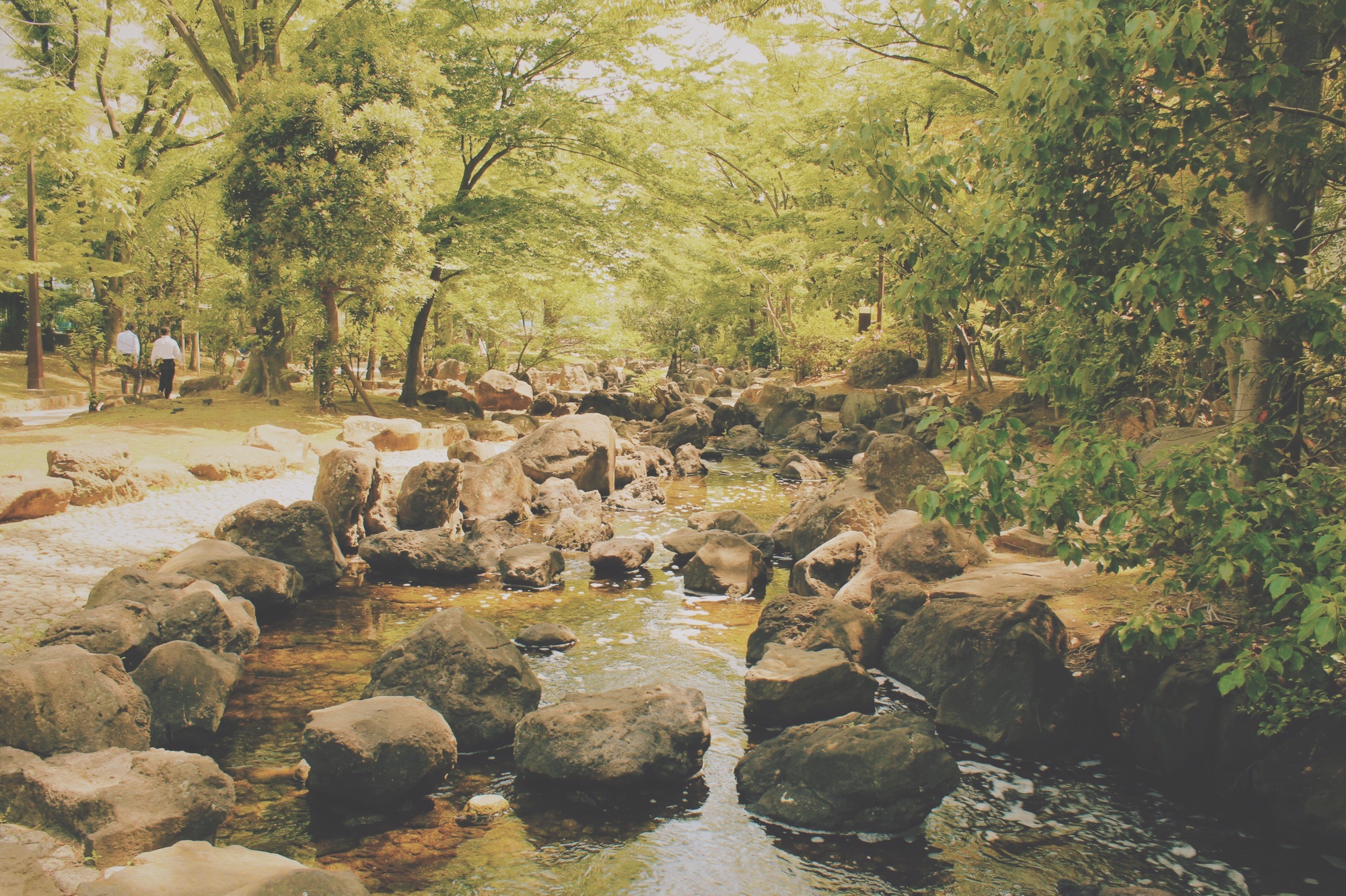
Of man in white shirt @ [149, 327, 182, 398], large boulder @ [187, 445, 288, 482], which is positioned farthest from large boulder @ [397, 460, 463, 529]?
man in white shirt @ [149, 327, 182, 398]

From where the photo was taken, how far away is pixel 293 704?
6.22 metres

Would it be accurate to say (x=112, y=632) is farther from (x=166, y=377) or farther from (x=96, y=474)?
(x=166, y=377)

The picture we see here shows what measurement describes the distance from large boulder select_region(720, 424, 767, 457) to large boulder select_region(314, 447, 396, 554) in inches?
450

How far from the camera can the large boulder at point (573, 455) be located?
14.5 m

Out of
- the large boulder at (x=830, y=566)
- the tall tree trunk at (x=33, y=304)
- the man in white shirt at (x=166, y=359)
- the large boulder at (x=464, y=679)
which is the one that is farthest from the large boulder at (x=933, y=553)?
the tall tree trunk at (x=33, y=304)

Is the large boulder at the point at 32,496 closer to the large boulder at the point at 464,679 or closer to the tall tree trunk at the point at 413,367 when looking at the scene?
the large boulder at the point at 464,679

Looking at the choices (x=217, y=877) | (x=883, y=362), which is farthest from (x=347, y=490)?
(x=883, y=362)

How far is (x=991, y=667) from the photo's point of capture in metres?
6.14

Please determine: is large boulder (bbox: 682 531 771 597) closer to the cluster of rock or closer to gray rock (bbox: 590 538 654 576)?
gray rock (bbox: 590 538 654 576)

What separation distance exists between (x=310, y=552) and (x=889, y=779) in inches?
275

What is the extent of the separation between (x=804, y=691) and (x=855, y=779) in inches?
45.2

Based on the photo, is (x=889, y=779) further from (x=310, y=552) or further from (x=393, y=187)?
(x=393, y=187)

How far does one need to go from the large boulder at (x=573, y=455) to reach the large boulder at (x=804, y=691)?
28.3 ft

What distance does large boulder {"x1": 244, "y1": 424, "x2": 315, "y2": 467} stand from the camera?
1377 centimetres
